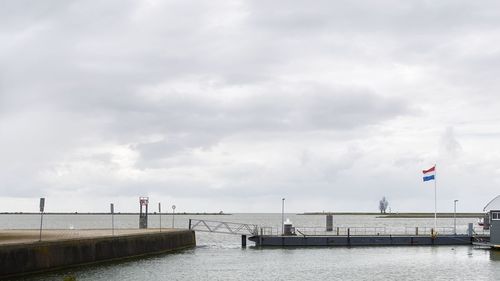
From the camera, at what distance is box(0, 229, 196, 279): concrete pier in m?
43.2

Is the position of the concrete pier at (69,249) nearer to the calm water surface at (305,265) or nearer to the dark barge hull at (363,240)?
the calm water surface at (305,265)

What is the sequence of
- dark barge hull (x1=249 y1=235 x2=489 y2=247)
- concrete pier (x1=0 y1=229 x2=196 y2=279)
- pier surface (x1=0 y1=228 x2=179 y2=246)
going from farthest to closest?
1. dark barge hull (x1=249 y1=235 x2=489 y2=247)
2. pier surface (x1=0 y1=228 x2=179 y2=246)
3. concrete pier (x1=0 y1=229 x2=196 y2=279)

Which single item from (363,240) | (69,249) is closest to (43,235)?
(69,249)

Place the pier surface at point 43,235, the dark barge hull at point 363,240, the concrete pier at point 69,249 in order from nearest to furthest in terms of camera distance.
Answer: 1. the concrete pier at point 69,249
2. the pier surface at point 43,235
3. the dark barge hull at point 363,240

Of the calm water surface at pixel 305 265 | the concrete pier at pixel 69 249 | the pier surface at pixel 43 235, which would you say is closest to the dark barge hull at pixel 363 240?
the calm water surface at pixel 305 265

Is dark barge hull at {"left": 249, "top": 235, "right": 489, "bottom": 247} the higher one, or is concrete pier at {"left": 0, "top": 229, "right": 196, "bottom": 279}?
concrete pier at {"left": 0, "top": 229, "right": 196, "bottom": 279}

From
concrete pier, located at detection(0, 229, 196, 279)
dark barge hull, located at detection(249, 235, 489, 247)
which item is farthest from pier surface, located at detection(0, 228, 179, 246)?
dark barge hull, located at detection(249, 235, 489, 247)

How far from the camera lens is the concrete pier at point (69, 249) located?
142ft

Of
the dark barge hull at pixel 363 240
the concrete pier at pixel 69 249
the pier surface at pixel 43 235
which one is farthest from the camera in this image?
the dark barge hull at pixel 363 240

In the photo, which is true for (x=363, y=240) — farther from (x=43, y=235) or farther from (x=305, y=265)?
(x=43, y=235)

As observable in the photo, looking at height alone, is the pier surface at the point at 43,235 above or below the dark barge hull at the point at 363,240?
above

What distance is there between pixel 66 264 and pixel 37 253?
4.04 meters

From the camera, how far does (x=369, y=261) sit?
6206 centimetres

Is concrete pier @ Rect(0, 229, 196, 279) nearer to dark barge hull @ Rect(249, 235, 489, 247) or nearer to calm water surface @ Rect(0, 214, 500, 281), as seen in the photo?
calm water surface @ Rect(0, 214, 500, 281)
